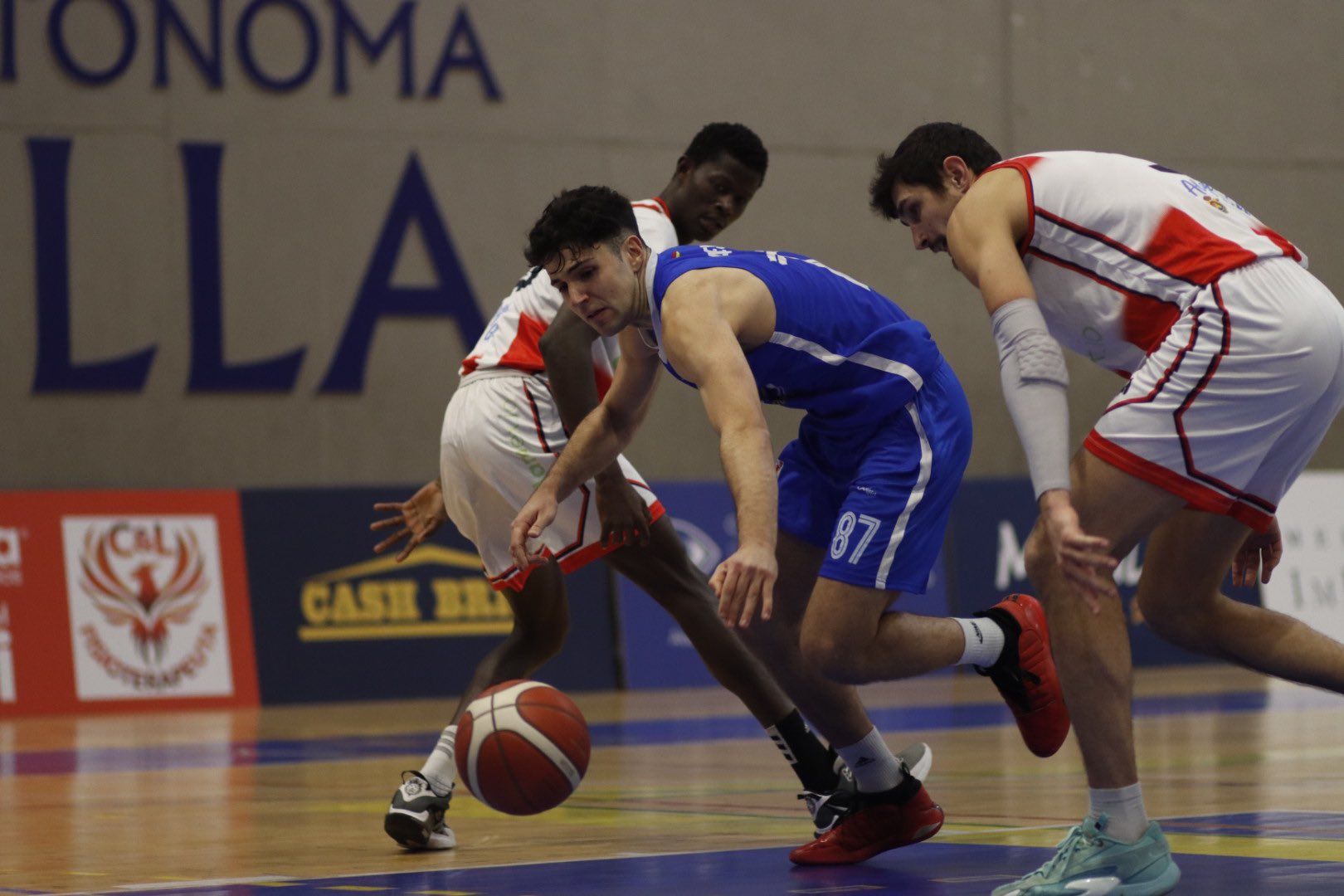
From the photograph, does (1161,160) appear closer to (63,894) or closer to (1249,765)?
(1249,765)

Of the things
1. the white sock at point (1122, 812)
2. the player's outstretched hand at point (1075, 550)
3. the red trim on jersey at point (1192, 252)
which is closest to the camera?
the player's outstretched hand at point (1075, 550)

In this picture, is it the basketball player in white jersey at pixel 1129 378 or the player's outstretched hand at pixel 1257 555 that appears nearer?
the basketball player in white jersey at pixel 1129 378

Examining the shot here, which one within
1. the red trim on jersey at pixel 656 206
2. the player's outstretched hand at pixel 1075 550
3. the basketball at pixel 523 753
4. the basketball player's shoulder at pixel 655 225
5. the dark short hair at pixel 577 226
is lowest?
the basketball at pixel 523 753

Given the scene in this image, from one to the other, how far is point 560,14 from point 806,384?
10.6 meters

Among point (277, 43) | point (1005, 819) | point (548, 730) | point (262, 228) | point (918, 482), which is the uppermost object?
point (277, 43)

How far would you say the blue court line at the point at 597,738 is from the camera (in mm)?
8836

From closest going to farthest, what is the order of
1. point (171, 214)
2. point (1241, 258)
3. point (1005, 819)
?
point (1241, 258)
point (1005, 819)
point (171, 214)

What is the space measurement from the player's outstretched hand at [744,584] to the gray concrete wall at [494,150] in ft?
34.2

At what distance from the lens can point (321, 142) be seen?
14500 millimetres

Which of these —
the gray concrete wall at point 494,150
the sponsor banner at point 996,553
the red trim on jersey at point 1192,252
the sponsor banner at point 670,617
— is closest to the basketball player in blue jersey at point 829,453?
the red trim on jersey at point 1192,252

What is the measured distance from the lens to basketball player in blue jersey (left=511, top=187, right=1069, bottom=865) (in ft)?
16.2

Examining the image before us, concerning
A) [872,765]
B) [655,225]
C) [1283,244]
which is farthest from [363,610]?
[1283,244]

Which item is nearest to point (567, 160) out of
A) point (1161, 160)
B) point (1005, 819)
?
point (1161, 160)

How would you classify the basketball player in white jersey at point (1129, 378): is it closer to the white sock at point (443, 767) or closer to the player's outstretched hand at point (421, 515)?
the white sock at point (443, 767)
